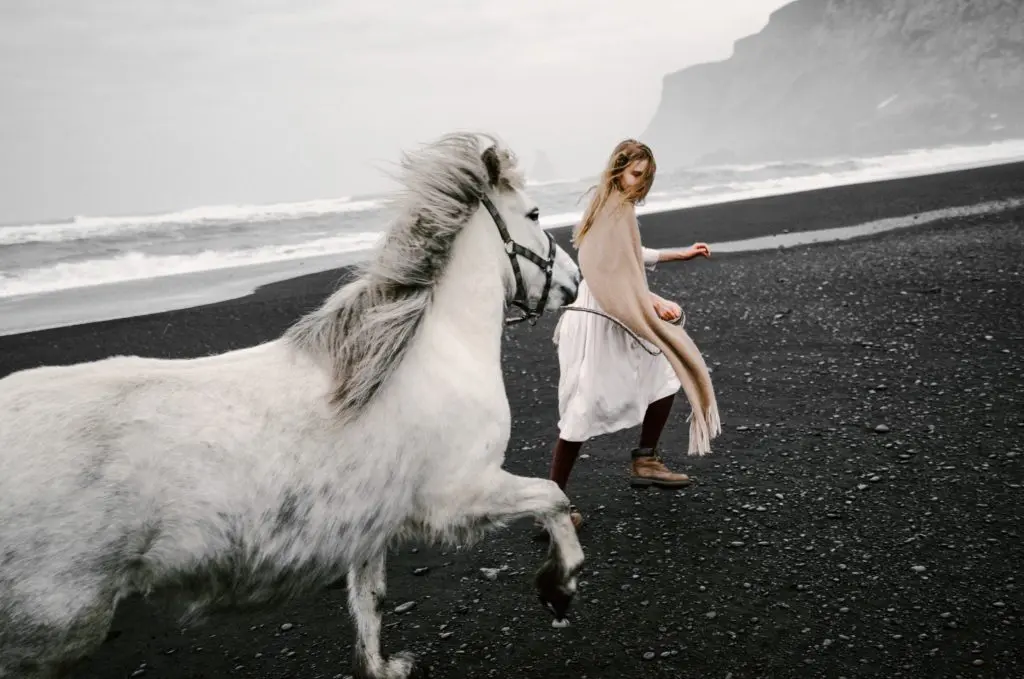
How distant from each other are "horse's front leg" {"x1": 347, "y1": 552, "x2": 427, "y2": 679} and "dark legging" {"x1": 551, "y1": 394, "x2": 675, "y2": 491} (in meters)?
1.59

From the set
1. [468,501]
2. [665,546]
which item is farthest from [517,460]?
[468,501]

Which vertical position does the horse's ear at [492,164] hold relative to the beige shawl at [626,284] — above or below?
above

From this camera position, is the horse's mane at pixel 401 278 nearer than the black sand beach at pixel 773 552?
Yes

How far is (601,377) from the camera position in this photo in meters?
4.65

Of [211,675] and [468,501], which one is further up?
[468,501]

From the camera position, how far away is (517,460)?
582 cm

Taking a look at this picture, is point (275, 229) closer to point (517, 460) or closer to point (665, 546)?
point (517, 460)

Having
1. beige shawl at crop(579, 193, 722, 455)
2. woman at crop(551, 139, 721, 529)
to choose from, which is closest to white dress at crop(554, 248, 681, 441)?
woman at crop(551, 139, 721, 529)

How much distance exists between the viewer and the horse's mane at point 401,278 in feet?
9.25

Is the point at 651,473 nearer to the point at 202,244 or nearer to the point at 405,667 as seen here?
the point at 405,667

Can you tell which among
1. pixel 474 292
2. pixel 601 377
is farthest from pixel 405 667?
pixel 601 377

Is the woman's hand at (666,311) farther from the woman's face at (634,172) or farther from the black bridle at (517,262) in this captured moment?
the black bridle at (517,262)

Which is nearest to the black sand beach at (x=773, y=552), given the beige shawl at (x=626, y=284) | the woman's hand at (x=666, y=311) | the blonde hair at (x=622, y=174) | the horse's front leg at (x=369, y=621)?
the horse's front leg at (x=369, y=621)

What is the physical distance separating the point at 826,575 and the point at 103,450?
3.44 m
